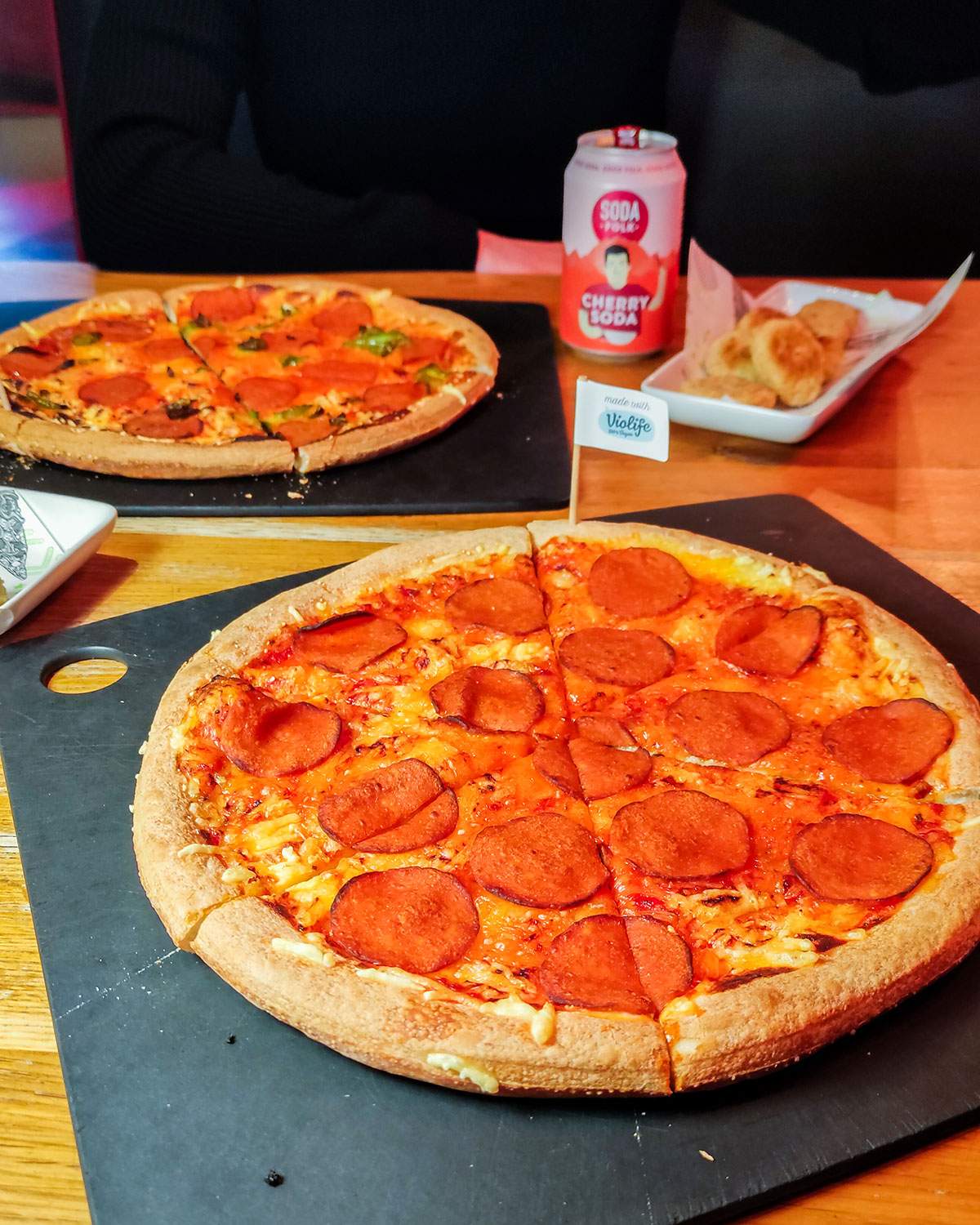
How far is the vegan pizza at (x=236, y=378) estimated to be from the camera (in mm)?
2793

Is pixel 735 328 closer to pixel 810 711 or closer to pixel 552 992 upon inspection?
pixel 810 711

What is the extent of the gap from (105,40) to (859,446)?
334 centimetres

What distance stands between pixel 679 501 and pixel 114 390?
1.47 meters

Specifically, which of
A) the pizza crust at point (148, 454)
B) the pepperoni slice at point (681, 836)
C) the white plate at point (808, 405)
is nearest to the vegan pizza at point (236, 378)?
the pizza crust at point (148, 454)

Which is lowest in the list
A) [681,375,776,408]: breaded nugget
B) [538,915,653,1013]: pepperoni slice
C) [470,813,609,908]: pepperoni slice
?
[538,915,653,1013]: pepperoni slice

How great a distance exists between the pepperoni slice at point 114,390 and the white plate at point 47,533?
628 millimetres

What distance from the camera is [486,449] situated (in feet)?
9.74

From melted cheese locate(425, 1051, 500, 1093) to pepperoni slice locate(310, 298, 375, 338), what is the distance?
8.17ft

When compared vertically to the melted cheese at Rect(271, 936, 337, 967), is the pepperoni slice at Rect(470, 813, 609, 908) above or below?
below

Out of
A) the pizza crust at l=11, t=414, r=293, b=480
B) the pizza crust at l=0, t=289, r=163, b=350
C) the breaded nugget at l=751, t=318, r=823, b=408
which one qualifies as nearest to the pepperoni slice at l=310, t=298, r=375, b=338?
the pizza crust at l=0, t=289, r=163, b=350

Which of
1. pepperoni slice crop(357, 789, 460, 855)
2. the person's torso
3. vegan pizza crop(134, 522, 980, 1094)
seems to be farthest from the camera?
the person's torso

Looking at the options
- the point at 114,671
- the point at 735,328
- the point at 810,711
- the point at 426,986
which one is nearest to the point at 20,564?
the point at 114,671

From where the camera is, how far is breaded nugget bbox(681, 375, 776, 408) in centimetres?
297

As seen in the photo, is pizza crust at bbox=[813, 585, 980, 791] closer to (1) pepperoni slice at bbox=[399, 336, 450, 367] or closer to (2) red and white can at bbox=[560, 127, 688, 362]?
(2) red and white can at bbox=[560, 127, 688, 362]
